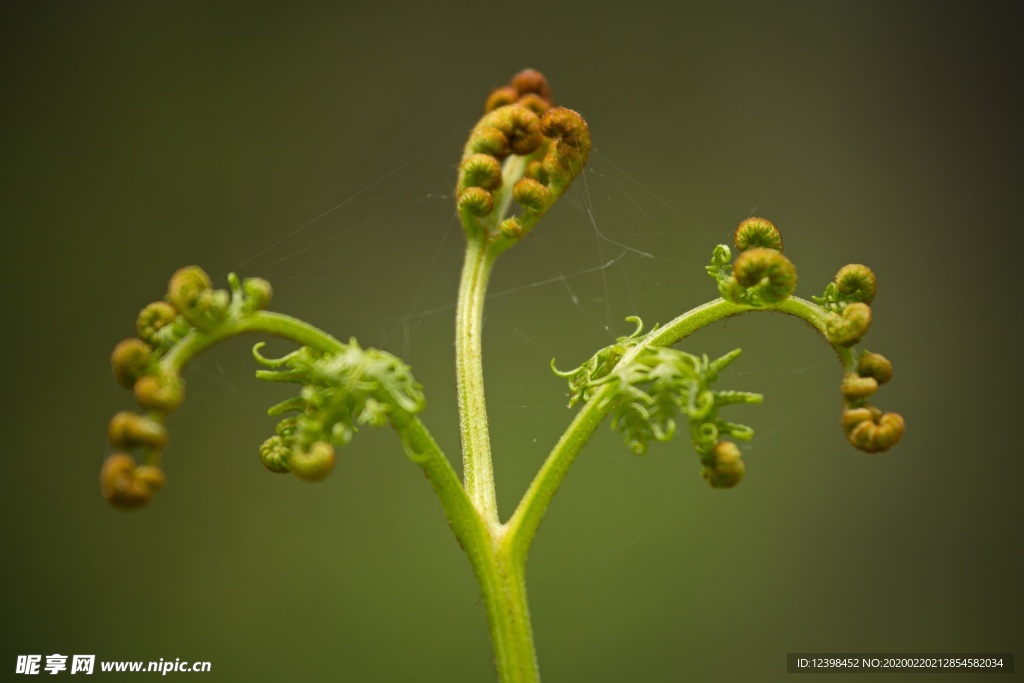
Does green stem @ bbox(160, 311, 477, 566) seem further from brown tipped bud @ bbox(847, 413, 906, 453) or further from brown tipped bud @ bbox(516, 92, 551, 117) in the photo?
brown tipped bud @ bbox(516, 92, 551, 117)

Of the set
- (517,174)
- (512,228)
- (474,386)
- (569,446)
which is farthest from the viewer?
(517,174)

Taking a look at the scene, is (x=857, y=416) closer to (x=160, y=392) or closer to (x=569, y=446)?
(x=569, y=446)

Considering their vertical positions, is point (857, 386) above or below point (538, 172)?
below

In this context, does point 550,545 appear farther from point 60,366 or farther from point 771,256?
point 771,256

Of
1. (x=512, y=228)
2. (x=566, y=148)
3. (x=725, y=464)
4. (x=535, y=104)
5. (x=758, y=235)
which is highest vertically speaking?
(x=535, y=104)

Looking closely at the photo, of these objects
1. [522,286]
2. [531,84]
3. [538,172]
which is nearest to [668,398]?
[538,172]

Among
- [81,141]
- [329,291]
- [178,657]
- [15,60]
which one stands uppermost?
[15,60]

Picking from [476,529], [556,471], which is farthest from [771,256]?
[476,529]

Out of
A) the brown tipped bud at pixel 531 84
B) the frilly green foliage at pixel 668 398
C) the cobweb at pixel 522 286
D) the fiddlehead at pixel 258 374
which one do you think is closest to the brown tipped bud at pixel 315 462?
the fiddlehead at pixel 258 374
